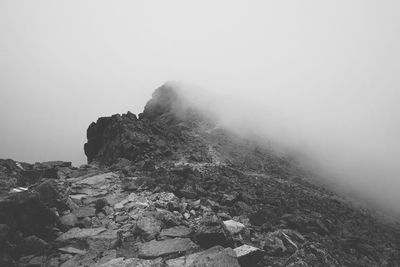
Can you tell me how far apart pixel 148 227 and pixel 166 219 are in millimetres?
1032

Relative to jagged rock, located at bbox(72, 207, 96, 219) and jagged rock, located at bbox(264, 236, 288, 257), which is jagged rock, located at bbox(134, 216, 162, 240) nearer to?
jagged rock, located at bbox(72, 207, 96, 219)

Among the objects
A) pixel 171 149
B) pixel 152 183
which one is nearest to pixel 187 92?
pixel 171 149

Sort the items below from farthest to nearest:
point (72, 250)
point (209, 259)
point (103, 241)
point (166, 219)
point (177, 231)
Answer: point (166, 219), point (177, 231), point (103, 241), point (72, 250), point (209, 259)

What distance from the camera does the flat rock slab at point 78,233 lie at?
10.7 metres

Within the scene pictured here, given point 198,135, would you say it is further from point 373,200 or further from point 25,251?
point 25,251

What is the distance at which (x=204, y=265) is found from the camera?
8.89 meters

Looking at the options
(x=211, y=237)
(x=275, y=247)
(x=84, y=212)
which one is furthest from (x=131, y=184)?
(x=275, y=247)

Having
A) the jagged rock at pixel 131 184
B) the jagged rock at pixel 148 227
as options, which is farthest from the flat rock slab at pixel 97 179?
the jagged rock at pixel 148 227

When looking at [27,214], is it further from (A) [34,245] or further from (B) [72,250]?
(B) [72,250]

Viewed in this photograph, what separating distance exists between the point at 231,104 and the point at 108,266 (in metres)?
54.4

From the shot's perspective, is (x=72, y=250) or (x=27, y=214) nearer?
(x=72, y=250)

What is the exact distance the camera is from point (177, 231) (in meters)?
11.6

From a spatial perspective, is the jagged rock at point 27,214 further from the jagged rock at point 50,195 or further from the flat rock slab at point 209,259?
the flat rock slab at point 209,259

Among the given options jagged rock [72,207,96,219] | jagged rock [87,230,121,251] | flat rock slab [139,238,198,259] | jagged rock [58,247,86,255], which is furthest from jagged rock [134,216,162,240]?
jagged rock [72,207,96,219]
